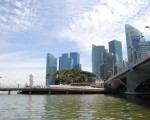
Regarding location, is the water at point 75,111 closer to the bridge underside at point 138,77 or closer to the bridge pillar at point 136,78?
the bridge underside at point 138,77

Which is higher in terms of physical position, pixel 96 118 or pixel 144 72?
pixel 144 72

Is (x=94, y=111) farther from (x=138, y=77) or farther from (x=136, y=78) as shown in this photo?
(x=136, y=78)

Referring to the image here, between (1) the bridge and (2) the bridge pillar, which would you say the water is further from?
(2) the bridge pillar

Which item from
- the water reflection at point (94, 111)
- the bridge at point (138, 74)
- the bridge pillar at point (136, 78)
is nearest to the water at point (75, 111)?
the water reflection at point (94, 111)

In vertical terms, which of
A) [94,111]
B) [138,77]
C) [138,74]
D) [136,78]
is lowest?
[94,111]

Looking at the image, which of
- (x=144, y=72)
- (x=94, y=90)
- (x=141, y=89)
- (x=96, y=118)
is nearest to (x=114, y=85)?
(x=94, y=90)

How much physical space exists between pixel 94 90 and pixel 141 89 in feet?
83.5

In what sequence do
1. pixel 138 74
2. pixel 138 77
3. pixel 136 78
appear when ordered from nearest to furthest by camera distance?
pixel 138 74
pixel 138 77
pixel 136 78

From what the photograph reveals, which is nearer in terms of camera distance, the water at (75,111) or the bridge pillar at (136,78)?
the water at (75,111)

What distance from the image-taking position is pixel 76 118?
29.9m

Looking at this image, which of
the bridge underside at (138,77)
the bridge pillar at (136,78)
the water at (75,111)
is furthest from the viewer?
the bridge pillar at (136,78)

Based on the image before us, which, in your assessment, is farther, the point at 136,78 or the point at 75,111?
the point at 136,78

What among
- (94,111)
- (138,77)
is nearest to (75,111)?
(94,111)

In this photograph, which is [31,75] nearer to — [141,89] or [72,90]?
[72,90]
